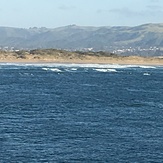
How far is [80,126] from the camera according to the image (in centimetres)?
5500

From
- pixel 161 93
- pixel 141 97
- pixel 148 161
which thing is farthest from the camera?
pixel 161 93

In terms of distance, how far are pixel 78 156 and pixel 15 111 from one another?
22.7m

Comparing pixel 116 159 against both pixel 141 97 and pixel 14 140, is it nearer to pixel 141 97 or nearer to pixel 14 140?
pixel 14 140

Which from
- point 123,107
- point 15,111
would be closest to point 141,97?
point 123,107

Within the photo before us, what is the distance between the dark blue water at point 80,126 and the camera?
44000 millimetres

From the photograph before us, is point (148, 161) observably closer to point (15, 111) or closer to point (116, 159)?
point (116, 159)

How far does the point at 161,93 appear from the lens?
303ft

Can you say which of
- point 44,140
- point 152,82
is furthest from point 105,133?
point 152,82

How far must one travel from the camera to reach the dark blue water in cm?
4400

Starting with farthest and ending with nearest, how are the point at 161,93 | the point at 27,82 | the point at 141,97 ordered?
the point at 27,82 < the point at 161,93 < the point at 141,97

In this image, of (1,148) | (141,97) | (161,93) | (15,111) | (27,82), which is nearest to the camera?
(1,148)

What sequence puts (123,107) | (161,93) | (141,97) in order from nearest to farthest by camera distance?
(123,107)
(141,97)
(161,93)

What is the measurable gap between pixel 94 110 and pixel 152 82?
5478 centimetres

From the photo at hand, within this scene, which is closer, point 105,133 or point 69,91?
point 105,133
